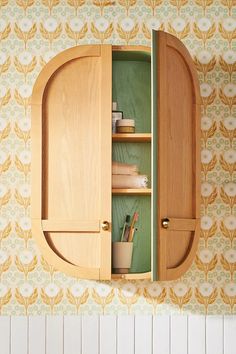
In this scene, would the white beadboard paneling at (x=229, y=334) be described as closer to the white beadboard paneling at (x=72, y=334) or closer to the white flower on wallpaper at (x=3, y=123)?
the white beadboard paneling at (x=72, y=334)

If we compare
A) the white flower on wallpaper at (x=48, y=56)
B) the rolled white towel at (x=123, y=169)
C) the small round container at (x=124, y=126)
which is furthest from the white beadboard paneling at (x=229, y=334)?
the white flower on wallpaper at (x=48, y=56)

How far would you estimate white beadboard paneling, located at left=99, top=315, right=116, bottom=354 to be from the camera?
2.90m

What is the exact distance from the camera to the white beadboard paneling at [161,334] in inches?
114

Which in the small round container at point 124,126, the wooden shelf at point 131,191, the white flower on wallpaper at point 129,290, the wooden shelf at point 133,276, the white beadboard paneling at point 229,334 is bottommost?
the white beadboard paneling at point 229,334

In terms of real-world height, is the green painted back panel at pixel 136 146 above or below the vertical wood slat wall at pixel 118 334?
above

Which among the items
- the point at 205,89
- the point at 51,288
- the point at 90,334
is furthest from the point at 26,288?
the point at 205,89

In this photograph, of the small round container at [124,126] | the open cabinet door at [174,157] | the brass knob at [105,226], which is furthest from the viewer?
the small round container at [124,126]

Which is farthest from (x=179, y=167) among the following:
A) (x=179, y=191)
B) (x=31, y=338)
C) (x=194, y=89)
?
(x=31, y=338)

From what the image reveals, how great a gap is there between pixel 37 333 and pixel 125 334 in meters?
0.35

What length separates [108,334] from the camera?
2.91 metres

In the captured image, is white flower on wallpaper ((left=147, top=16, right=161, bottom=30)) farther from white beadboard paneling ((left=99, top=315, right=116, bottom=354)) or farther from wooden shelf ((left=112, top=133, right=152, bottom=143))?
white beadboard paneling ((left=99, top=315, right=116, bottom=354))

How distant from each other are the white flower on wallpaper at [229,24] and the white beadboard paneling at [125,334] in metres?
1.25

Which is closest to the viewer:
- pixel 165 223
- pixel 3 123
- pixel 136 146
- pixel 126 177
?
pixel 165 223

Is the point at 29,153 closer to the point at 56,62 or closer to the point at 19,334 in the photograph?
the point at 56,62
